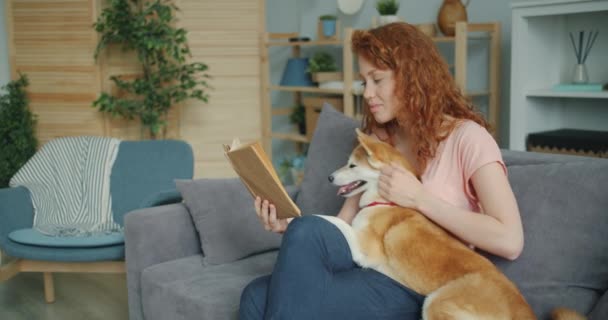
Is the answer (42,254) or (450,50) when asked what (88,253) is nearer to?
(42,254)

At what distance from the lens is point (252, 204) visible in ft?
8.04

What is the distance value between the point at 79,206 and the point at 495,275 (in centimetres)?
226

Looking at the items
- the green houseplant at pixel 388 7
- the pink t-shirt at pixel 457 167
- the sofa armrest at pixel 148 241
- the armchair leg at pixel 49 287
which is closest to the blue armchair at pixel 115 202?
the armchair leg at pixel 49 287

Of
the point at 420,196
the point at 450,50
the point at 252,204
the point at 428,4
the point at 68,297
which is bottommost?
the point at 68,297

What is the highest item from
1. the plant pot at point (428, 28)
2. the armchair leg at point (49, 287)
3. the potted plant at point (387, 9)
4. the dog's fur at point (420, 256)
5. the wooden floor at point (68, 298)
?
the potted plant at point (387, 9)

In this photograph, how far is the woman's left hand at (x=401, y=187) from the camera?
169 cm

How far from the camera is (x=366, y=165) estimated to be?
5.86ft

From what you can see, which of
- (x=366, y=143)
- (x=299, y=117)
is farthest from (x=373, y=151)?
(x=299, y=117)

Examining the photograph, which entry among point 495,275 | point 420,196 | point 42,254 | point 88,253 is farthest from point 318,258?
point 42,254

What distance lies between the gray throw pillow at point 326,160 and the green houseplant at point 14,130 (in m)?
2.51

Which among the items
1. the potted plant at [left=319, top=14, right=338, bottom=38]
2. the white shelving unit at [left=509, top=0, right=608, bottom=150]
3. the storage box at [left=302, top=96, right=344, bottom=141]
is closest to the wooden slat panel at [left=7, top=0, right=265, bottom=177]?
the storage box at [left=302, top=96, right=344, bottom=141]

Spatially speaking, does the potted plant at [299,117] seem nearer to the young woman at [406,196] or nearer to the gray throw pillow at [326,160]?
the gray throw pillow at [326,160]

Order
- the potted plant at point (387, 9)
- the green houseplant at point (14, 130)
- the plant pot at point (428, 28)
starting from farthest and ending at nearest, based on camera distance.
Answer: the green houseplant at point (14, 130) → the potted plant at point (387, 9) → the plant pot at point (428, 28)

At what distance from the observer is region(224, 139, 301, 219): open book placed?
5.53ft
